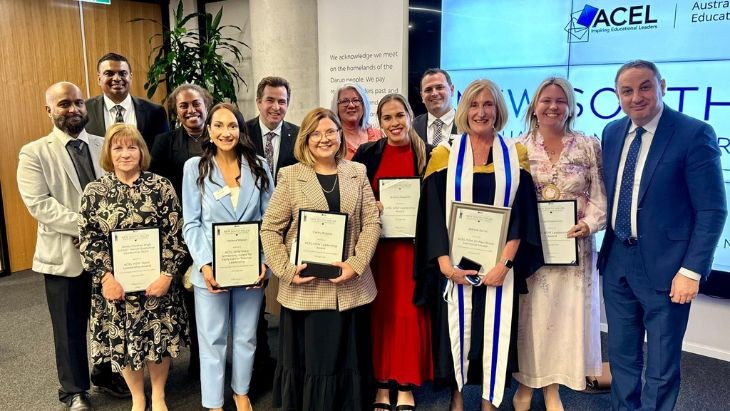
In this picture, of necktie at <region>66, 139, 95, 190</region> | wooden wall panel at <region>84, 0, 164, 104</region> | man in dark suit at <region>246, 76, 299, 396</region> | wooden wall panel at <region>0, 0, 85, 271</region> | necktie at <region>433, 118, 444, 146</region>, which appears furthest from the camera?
wooden wall panel at <region>84, 0, 164, 104</region>

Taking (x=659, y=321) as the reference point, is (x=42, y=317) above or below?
below

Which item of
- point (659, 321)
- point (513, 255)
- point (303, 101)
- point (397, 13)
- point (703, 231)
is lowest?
point (659, 321)

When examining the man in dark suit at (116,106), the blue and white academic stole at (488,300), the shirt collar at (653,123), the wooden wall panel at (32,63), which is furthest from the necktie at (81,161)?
the wooden wall panel at (32,63)

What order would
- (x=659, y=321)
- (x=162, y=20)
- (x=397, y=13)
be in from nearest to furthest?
(x=659, y=321) < (x=397, y=13) < (x=162, y=20)

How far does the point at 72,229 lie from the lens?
2.68m

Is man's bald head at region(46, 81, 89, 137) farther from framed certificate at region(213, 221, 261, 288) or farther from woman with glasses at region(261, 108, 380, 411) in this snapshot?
woman with glasses at region(261, 108, 380, 411)

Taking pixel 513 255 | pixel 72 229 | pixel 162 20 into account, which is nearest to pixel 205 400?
pixel 72 229

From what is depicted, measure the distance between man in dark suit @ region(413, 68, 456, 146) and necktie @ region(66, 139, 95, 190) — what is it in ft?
6.36

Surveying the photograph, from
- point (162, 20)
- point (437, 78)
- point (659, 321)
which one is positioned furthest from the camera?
point (162, 20)

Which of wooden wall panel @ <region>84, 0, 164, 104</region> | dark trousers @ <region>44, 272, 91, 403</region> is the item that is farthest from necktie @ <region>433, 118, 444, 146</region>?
wooden wall panel @ <region>84, 0, 164, 104</region>

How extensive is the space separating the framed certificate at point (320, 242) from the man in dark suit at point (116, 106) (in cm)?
146

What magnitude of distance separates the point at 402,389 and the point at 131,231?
158cm

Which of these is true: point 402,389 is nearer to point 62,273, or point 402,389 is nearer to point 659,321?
point 659,321

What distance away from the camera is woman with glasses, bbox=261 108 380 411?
95.7 inches
